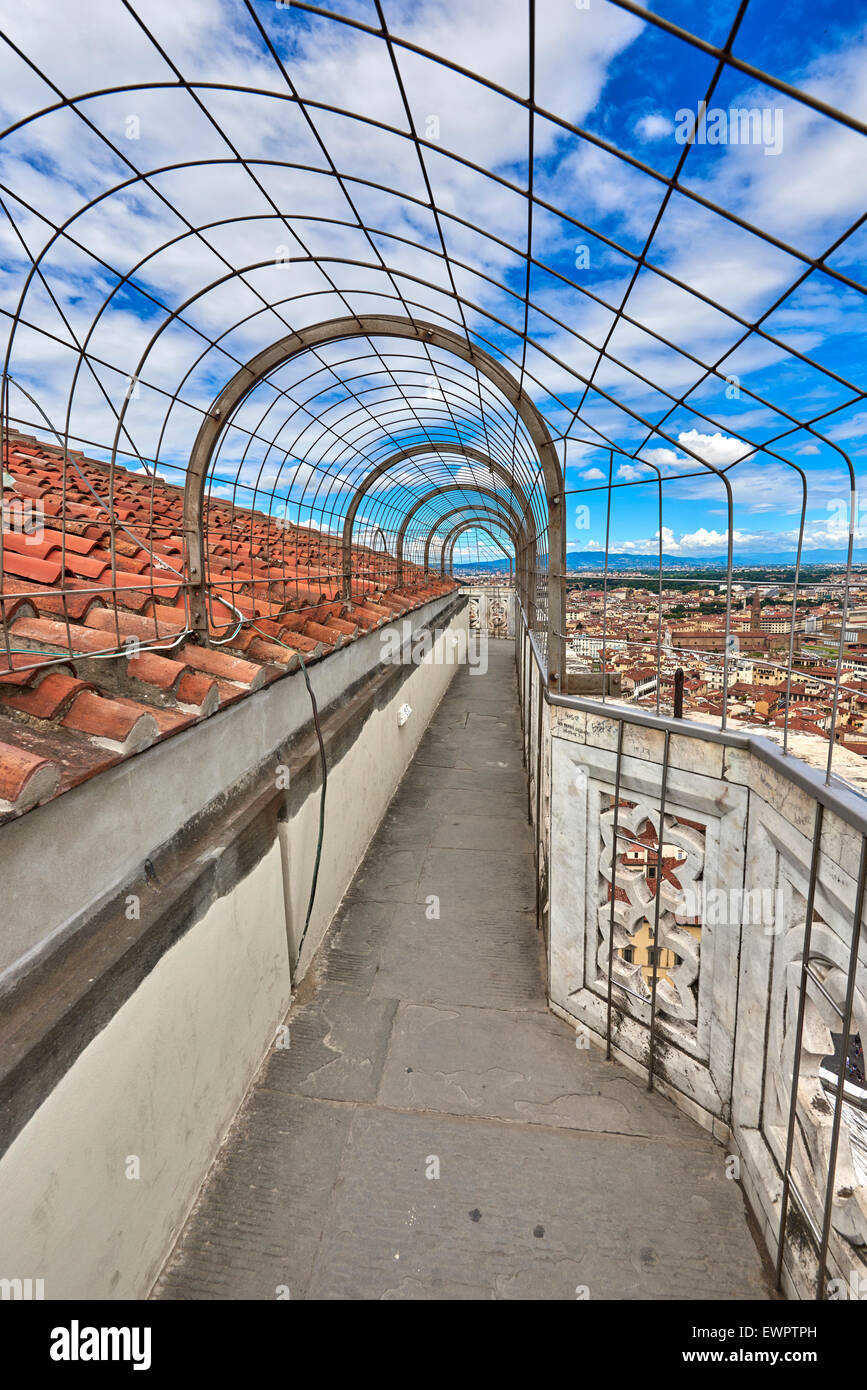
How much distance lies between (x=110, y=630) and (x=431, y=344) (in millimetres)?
2820

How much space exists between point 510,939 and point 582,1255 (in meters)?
2.26

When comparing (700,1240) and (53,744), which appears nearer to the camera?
(53,744)

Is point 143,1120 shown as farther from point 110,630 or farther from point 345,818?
point 345,818

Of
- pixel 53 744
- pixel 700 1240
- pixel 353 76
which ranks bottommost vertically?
pixel 700 1240

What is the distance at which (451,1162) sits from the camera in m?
2.97

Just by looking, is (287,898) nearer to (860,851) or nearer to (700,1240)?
(700,1240)

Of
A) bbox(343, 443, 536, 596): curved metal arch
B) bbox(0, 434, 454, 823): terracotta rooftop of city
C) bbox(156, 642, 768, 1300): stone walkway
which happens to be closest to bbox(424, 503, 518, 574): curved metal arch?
bbox(343, 443, 536, 596): curved metal arch

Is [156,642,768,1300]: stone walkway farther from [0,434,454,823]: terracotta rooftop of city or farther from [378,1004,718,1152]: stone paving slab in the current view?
[0,434,454,823]: terracotta rooftop of city

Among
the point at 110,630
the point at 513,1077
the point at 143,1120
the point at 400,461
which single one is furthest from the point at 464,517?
the point at 143,1120

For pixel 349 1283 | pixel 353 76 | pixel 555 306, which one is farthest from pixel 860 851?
pixel 353 76

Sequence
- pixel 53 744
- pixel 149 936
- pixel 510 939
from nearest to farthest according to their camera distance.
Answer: pixel 53 744 < pixel 149 936 < pixel 510 939

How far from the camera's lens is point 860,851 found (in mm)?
1826

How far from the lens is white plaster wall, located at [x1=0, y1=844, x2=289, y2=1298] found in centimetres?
176

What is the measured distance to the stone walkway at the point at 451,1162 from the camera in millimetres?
2516
